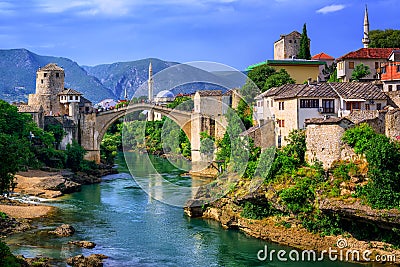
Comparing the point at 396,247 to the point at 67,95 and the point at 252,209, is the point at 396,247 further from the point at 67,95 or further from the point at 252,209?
the point at 67,95

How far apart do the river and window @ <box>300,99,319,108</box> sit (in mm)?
7657

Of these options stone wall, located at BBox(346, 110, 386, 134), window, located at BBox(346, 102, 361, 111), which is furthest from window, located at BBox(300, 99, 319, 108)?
stone wall, located at BBox(346, 110, 386, 134)

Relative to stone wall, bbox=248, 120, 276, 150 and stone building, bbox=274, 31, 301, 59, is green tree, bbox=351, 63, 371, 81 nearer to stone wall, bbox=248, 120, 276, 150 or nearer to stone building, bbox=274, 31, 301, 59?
stone wall, bbox=248, 120, 276, 150

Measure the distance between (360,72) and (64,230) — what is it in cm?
2239

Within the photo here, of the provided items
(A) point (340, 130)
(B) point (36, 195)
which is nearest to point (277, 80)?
(A) point (340, 130)

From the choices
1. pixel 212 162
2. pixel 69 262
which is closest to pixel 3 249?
pixel 69 262

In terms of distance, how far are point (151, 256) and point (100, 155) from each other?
32208 millimetres

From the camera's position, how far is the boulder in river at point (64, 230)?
1058 inches

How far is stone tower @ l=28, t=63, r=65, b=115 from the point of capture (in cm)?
5341

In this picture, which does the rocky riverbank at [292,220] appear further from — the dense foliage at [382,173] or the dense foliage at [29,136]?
the dense foliage at [29,136]

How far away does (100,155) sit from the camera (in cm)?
5534

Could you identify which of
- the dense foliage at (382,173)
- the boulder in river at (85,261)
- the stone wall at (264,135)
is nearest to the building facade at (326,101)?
the stone wall at (264,135)

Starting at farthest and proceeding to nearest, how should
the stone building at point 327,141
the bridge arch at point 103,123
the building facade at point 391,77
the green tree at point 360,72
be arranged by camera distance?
the bridge arch at point 103,123
the green tree at point 360,72
the building facade at point 391,77
the stone building at point 327,141

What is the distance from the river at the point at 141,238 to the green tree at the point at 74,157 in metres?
10.9
